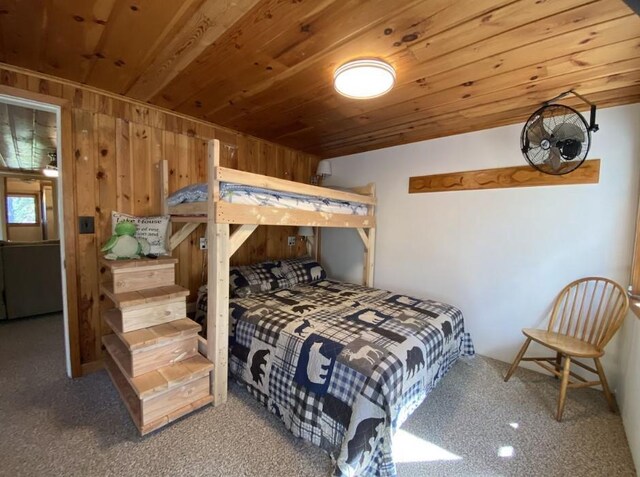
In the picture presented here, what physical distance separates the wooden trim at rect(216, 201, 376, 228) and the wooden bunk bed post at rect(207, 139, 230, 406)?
0.06m

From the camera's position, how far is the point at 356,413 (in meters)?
1.31

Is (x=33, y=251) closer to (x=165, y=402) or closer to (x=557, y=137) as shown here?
(x=165, y=402)

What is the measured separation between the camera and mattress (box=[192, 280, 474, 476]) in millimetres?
1291

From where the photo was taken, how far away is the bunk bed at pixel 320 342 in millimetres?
1318

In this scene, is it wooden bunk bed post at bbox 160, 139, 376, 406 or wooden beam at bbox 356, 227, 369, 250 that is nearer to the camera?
wooden bunk bed post at bbox 160, 139, 376, 406

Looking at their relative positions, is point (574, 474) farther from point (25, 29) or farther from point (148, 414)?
point (25, 29)

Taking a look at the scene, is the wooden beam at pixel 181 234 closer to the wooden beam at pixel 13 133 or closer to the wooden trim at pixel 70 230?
the wooden trim at pixel 70 230

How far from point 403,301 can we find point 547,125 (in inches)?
68.8

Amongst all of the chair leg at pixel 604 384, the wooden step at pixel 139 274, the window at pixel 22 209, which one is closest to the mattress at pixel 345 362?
the wooden step at pixel 139 274

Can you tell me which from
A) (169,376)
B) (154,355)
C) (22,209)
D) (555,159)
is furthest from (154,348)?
(22,209)

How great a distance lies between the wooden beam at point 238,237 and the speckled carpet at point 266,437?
1083mm

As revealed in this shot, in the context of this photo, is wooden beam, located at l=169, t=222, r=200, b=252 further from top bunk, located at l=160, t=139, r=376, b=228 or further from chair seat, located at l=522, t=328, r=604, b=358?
chair seat, located at l=522, t=328, r=604, b=358

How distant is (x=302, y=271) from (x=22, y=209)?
8.24 m

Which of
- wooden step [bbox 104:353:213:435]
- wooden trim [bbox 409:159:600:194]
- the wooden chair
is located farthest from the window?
the wooden chair
